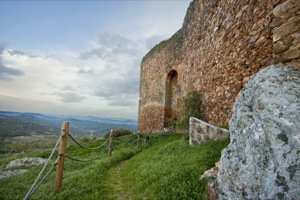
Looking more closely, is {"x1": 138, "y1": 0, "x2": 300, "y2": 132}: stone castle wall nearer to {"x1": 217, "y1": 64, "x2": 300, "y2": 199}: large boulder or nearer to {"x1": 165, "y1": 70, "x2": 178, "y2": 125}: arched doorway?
{"x1": 165, "y1": 70, "x2": 178, "y2": 125}: arched doorway

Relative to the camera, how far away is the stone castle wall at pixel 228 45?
3152 mm

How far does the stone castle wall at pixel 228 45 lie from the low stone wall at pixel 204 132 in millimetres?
622

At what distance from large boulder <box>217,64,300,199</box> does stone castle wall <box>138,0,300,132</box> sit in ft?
2.00

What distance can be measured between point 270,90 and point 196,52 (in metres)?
6.27

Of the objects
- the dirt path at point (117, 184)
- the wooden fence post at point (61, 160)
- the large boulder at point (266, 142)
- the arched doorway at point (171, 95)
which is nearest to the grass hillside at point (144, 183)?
the dirt path at point (117, 184)

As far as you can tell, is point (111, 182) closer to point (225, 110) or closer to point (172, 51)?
point (225, 110)

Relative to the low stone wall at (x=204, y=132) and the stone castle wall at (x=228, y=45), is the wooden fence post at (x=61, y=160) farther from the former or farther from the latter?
the stone castle wall at (x=228, y=45)

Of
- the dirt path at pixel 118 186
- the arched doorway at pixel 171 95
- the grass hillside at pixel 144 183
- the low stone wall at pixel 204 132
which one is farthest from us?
the arched doorway at pixel 171 95

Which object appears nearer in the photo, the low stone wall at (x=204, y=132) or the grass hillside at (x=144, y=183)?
the grass hillside at (x=144, y=183)

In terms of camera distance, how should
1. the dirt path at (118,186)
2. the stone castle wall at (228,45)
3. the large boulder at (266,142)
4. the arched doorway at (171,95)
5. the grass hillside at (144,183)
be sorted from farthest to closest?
1. the arched doorway at (171,95)
2. the dirt path at (118,186)
3. the grass hillside at (144,183)
4. the stone castle wall at (228,45)
5. the large boulder at (266,142)

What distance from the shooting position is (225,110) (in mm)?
5664

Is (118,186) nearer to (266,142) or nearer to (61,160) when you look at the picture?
(61,160)

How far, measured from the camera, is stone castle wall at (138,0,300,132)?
124 inches

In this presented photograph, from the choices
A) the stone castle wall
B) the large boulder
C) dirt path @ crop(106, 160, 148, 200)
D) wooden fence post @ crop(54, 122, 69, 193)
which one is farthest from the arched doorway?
the large boulder
